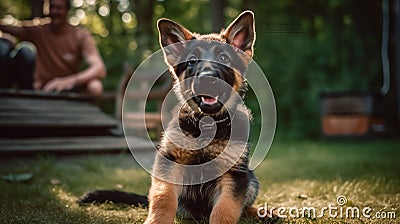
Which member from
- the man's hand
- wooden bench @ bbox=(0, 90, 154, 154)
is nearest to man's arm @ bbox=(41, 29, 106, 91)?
the man's hand

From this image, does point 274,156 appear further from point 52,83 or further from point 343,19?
point 343,19

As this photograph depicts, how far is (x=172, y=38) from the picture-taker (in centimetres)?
327

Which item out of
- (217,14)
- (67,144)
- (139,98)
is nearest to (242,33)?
(67,144)

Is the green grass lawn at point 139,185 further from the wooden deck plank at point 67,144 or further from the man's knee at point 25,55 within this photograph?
the man's knee at point 25,55

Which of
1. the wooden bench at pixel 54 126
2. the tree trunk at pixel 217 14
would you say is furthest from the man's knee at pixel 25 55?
the tree trunk at pixel 217 14

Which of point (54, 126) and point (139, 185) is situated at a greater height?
point (139, 185)

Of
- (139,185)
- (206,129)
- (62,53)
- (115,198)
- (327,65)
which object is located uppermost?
(206,129)

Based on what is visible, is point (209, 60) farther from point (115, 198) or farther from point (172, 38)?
point (115, 198)

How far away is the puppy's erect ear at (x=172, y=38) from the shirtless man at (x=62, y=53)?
13.9 ft

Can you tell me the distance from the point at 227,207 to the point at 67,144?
3721mm

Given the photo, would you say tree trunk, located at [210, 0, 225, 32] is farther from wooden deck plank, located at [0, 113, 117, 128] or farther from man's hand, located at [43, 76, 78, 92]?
wooden deck plank, located at [0, 113, 117, 128]

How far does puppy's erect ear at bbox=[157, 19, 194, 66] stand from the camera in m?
3.21

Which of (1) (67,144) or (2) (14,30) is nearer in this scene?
(1) (67,144)

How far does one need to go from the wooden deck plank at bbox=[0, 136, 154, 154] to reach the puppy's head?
9.75 feet
